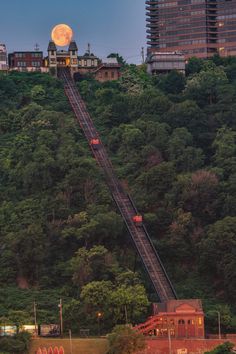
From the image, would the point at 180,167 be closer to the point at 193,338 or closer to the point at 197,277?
the point at 197,277

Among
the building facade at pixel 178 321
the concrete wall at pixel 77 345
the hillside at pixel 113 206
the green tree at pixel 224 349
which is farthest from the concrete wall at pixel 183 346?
the green tree at pixel 224 349

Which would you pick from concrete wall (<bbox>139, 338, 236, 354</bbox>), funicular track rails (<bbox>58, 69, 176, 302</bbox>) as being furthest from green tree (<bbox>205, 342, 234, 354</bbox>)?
funicular track rails (<bbox>58, 69, 176, 302</bbox>)

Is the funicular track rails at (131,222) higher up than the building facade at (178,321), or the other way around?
the funicular track rails at (131,222)

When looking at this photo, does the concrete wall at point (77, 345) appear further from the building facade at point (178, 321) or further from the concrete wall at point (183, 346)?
the building facade at point (178, 321)

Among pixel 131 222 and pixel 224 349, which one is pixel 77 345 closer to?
pixel 224 349

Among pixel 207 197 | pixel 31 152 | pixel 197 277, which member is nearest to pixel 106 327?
pixel 197 277

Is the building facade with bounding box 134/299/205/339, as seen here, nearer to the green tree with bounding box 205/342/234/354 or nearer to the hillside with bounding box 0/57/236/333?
the hillside with bounding box 0/57/236/333
